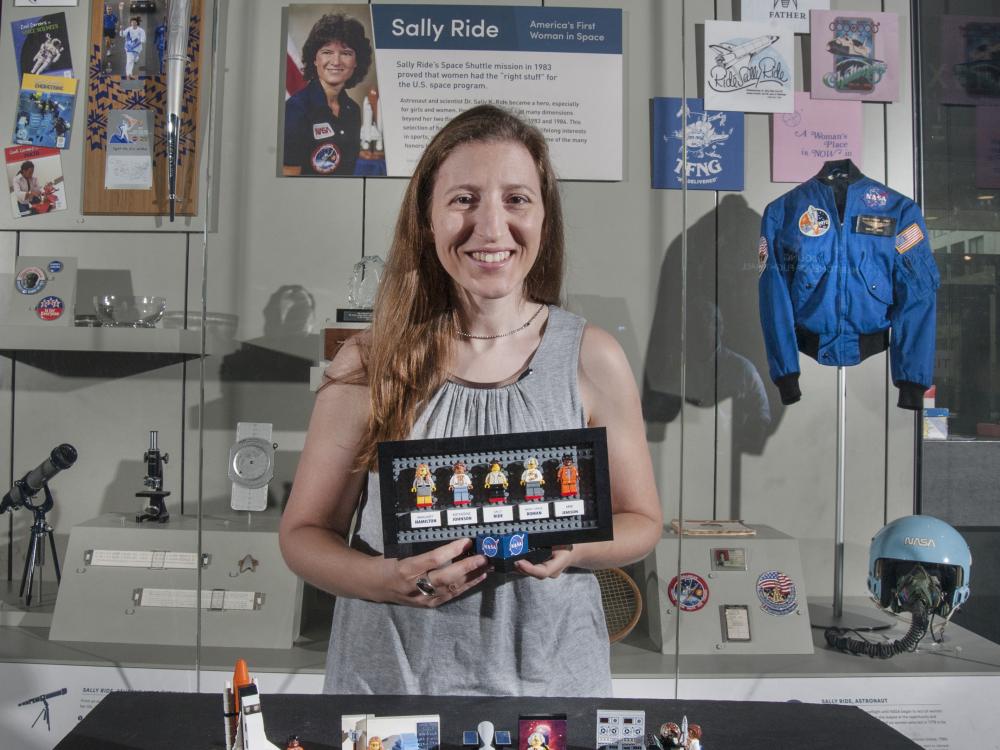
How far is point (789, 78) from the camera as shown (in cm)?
243

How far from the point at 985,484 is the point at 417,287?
6.14ft

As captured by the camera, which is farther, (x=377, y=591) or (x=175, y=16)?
(x=175, y=16)

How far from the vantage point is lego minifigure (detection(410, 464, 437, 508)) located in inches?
51.9

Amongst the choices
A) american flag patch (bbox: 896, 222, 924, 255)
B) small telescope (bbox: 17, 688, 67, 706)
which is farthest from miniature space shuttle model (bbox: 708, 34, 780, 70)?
small telescope (bbox: 17, 688, 67, 706)

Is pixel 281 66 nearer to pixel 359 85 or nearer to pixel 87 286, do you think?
pixel 359 85

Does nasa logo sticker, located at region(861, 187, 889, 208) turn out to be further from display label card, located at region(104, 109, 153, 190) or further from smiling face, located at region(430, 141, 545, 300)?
display label card, located at region(104, 109, 153, 190)

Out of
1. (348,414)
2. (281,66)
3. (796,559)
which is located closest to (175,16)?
(281,66)

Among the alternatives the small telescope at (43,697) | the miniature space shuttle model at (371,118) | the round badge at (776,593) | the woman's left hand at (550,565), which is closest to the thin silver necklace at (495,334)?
the woman's left hand at (550,565)

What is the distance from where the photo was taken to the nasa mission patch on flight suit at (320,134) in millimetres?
2391

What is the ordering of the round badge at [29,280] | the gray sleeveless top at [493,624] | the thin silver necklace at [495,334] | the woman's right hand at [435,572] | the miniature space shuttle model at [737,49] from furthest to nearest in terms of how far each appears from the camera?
1. the round badge at [29,280]
2. the miniature space shuttle model at [737,49]
3. the thin silver necklace at [495,334]
4. the gray sleeveless top at [493,624]
5. the woman's right hand at [435,572]

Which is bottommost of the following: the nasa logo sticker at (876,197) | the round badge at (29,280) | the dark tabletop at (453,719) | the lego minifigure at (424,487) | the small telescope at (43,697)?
the small telescope at (43,697)

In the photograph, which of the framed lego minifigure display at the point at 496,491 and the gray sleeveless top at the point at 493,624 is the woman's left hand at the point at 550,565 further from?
the gray sleeveless top at the point at 493,624

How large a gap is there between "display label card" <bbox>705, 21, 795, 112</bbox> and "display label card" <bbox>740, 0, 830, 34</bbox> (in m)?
0.02

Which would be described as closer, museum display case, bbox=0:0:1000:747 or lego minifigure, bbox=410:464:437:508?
lego minifigure, bbox=410:464:437:508
